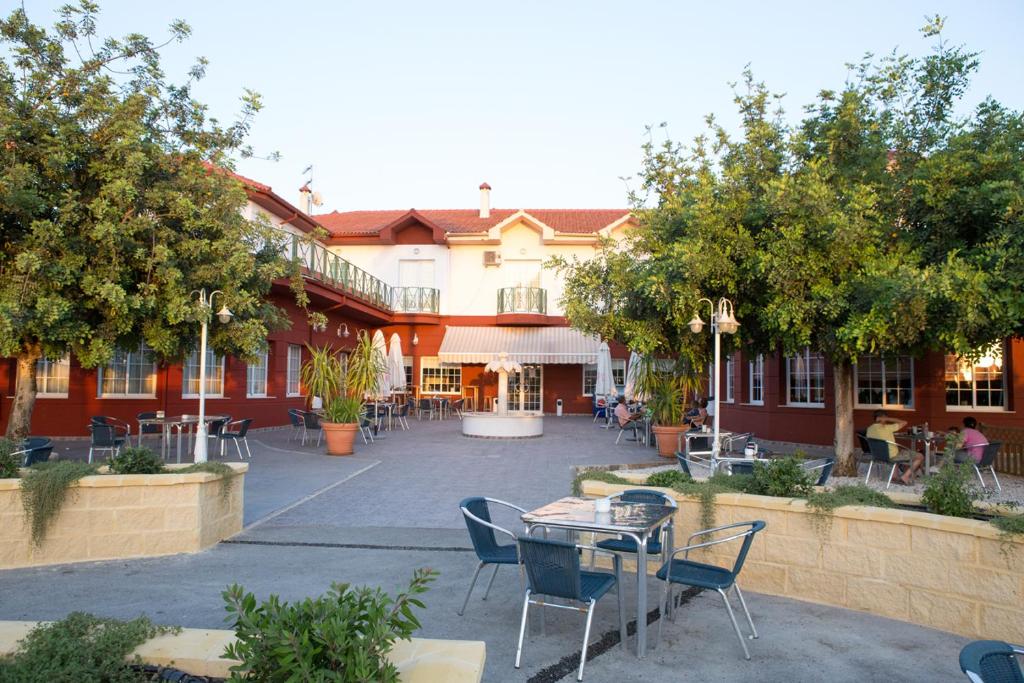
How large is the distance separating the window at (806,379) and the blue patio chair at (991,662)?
1226cm

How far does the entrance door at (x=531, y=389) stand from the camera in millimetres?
25203

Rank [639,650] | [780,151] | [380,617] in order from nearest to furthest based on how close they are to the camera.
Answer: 1. [380,617]
2. [639,650]
3. [780,151]

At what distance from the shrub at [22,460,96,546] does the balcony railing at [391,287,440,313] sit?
19.1m

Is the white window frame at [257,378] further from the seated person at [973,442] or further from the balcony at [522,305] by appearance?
the seated person at [973,442]

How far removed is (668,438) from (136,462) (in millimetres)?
8633

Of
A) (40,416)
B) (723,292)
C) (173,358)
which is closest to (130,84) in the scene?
(173,358)

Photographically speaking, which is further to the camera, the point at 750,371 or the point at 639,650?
the point at 750,371

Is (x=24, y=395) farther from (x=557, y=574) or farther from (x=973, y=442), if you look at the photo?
(x=973, y=442)

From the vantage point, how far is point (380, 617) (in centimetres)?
213

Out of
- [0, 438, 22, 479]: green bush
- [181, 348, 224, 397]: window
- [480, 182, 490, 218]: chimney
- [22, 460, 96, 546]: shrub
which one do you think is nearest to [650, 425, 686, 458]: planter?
[22, 460, 96, 546]: shrub

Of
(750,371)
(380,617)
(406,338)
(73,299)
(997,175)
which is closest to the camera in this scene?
(380,617)

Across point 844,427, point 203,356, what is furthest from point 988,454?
point 203,356

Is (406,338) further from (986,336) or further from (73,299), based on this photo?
(986,336)

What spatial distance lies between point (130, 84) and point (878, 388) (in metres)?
13.8
